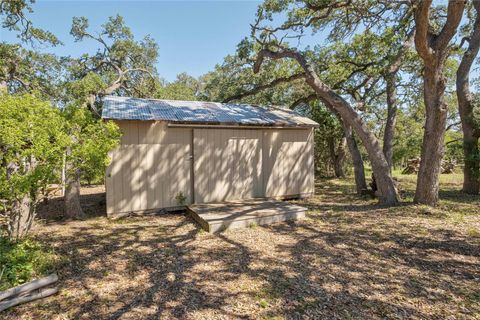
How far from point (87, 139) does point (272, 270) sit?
3302mm

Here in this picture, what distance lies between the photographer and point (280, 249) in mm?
4141

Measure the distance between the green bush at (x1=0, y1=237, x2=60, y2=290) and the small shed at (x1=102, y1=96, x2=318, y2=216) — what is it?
242 centimetres

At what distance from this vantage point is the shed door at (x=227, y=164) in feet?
22.6

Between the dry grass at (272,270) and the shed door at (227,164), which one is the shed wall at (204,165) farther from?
the dry grass at (272,270)

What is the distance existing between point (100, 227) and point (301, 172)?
5.76 metres

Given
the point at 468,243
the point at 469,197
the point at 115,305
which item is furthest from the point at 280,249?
the point at 469,197

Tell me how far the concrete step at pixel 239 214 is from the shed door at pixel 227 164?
48 cm

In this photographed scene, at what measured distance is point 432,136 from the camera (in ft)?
20.3

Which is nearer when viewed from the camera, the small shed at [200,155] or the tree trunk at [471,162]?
the small shed at [200,155]

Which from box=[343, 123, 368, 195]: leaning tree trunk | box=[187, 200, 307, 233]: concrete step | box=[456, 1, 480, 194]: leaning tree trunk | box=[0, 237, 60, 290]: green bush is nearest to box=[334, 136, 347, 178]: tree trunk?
box=[343, 123, 368, 195]: leaning tree trunk

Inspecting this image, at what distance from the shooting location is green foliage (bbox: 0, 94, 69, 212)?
3.16 meters

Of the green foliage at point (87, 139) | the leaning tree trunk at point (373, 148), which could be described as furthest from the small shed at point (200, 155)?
the green foliage at point (87, 139)

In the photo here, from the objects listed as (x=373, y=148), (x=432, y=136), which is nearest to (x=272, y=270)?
(x=373, y=148)

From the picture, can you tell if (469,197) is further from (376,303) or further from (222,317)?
(222,317)
